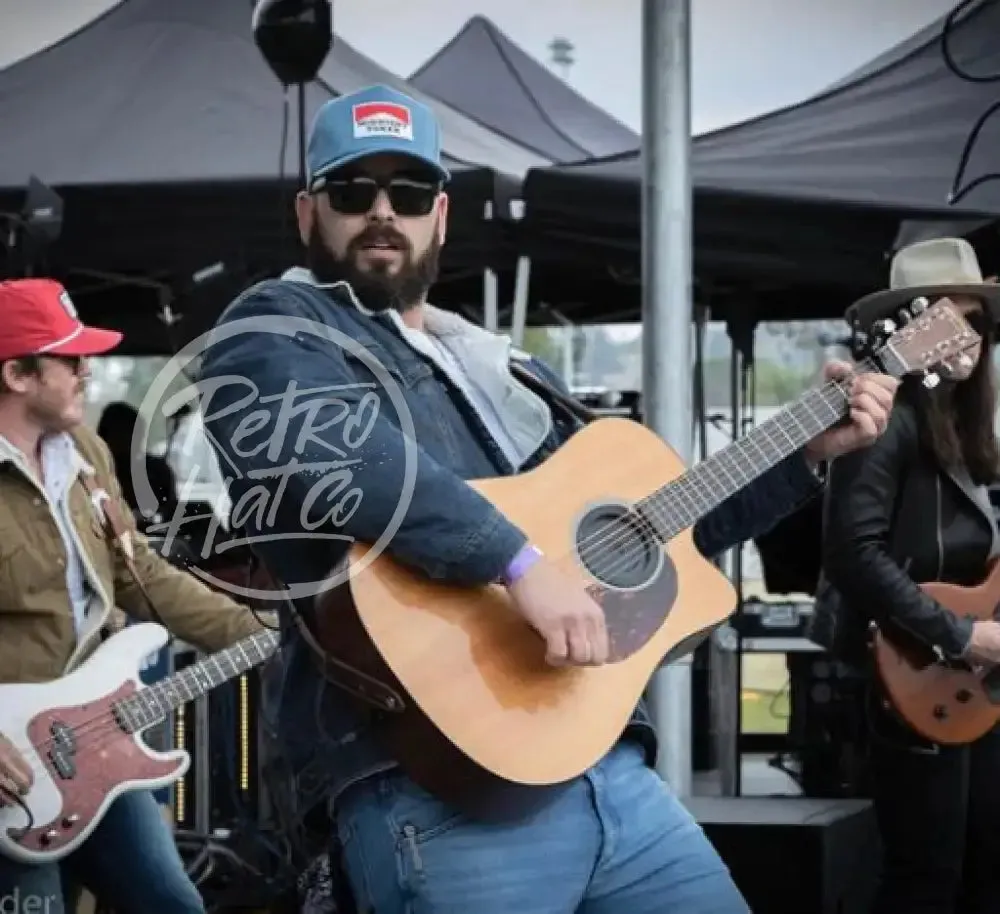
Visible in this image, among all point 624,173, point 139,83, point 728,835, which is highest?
point 139,83

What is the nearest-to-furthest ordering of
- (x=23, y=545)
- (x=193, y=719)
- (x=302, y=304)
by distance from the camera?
(x=302, y=304)
(x=23, y=545)
(x=193, y=719)

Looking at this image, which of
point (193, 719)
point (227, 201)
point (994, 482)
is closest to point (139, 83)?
point (227, 201)

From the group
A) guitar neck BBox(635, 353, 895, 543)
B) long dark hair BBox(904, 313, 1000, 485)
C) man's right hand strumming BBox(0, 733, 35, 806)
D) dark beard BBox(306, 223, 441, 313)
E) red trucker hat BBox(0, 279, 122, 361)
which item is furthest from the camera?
long dark hair BBox(904, 313, 1000, 485)

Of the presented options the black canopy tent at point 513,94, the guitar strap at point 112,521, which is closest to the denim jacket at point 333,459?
the guitar strap at point 112,521

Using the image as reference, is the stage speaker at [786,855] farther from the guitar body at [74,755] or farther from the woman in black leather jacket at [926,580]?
the guitar body at [74,755]

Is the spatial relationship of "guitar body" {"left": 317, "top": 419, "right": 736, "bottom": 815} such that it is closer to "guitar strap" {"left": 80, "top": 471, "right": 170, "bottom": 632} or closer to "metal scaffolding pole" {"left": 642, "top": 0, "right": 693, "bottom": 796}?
"metal scaffolding pole" {"left": 642, "top": 0, "right": 693, "bottom": 796}

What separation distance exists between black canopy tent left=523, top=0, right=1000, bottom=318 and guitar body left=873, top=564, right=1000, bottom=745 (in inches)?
68.9

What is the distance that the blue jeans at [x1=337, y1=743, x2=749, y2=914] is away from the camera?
173 cm

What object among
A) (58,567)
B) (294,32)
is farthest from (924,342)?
(294,32)

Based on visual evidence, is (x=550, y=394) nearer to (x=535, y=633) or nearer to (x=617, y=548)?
(x=617, y=548)

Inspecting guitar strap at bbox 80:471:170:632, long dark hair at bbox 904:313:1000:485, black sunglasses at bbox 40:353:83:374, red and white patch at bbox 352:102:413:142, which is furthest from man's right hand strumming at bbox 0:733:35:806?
long dark hair at bbox 904:313:1000:485

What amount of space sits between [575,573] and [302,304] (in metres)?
0.50

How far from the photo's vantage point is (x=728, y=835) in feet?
10.9

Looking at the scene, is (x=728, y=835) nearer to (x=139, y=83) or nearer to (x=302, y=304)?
(x=302, y=304)
